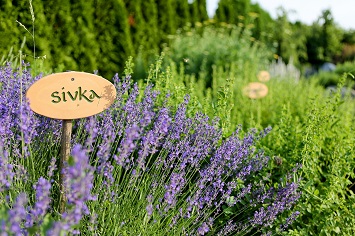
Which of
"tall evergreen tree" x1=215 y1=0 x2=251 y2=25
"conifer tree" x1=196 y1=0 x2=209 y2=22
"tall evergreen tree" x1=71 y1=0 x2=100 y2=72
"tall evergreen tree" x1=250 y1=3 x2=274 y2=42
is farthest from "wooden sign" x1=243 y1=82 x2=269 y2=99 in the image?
"tall evergreen tree" x1=250 y1=3 x2=274 y2=42

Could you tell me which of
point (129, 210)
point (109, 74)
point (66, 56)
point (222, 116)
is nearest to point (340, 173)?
point (222, 116)

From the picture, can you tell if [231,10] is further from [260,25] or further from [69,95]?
[69,95]

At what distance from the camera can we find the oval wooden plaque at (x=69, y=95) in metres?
2.38

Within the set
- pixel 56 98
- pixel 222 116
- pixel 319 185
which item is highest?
pixel 56 98

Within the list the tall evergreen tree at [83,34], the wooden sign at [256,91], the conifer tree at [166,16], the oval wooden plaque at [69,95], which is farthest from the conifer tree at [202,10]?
the oval wooden plaque at [69,95]

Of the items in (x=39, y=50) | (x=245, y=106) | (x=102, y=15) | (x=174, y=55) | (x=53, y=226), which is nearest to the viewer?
(x=53, y=226)

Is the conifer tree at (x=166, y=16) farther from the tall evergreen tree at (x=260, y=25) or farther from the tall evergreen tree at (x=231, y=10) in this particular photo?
the tall evergreen tree at (x=260, y=25)

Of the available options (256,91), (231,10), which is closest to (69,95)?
(256,91)

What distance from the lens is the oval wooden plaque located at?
2383 mm

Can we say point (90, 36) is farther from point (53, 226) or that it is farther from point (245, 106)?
point (53, 226)

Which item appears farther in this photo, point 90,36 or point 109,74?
point 109,74

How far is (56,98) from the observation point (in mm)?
2426

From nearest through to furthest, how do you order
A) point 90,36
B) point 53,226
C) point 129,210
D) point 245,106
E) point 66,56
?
point 53,226 → point 129,210 → point 245,106 → point 66,56 → point 90,36

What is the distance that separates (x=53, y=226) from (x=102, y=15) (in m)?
6.58
